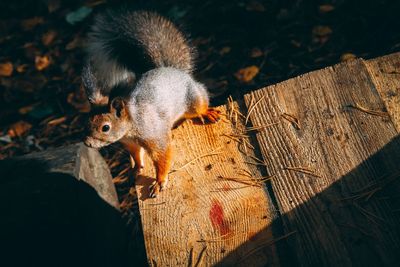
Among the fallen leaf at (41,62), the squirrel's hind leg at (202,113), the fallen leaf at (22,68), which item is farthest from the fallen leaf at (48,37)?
the squirrel's hind leg at (202,113)

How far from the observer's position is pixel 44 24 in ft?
9.14

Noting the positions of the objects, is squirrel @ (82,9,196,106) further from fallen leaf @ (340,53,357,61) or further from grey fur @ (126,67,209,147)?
fallen leaf @ (340,53,357,61)

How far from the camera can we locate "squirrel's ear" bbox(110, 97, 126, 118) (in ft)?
4.26

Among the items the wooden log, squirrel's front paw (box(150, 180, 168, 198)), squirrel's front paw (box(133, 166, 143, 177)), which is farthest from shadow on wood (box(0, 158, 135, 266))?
squirrel's front paw (box(150, 180, 168, 198))

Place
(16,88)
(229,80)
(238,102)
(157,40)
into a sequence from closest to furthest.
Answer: (238,102) → (157,40) → (229,80) → (16,88)

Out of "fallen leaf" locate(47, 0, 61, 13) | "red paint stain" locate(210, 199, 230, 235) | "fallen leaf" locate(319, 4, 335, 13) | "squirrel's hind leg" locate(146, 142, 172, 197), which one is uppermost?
"fallen leaf" locate(47, 0, 61, 13)

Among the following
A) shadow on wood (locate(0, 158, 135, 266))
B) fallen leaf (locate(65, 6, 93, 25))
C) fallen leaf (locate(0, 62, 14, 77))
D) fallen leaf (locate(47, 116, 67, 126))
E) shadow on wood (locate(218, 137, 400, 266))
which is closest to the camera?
shadow on wood (locate(218, 137, 400, 266))

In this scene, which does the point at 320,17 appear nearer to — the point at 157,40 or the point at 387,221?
the point at 157,40

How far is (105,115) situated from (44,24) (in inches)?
74.7

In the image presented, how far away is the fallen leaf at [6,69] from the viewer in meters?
2.62

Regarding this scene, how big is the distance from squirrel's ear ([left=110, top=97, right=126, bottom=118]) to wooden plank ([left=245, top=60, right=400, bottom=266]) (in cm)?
50

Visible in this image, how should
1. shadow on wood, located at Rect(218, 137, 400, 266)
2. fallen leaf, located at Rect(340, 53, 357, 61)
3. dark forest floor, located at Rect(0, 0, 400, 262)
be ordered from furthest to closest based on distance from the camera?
dark forest floor, located at Rect(0, 0, 400, 262), fallen leaf, located at Rect(340, 53, 357, 61), shadow on wood, located at Rect(218, 137, 400, 266)

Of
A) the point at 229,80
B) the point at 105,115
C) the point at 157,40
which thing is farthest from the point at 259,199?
the point at 229,80

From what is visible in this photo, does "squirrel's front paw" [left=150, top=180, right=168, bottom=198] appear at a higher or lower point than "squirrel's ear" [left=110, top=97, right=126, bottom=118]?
lower
